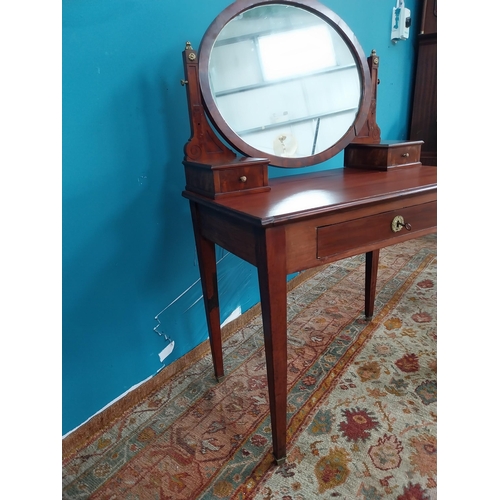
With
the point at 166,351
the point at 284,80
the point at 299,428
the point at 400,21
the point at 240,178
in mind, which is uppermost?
the point at 400,21

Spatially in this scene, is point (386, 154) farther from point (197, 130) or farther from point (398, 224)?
point (197, 130)

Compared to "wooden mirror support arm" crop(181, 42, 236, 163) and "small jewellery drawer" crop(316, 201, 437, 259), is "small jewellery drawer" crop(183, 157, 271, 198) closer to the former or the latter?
"wooden mirror support arm" crop(181, 42, 236, 163)

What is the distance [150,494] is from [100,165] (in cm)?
92

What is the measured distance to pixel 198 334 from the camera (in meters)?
1.55

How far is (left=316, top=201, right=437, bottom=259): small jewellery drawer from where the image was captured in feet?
3.02

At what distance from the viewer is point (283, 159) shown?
1.25 m

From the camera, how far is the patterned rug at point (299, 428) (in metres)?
1.03

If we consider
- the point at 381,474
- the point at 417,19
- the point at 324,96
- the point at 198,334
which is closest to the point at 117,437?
the point at 198,334

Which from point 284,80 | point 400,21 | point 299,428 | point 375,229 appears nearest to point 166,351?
point 299,428

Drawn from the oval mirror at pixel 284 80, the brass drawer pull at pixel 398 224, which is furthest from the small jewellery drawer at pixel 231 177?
the brass drawer pull at pixel 398 224

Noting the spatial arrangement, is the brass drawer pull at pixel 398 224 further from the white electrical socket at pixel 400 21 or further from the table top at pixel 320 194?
the white electrical socket at pixel 400 21

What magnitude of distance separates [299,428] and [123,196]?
2.98 ft

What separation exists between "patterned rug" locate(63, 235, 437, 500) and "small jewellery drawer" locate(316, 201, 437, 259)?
0.61 metres
